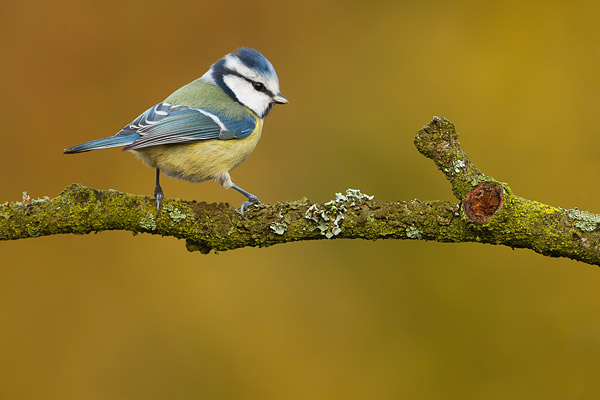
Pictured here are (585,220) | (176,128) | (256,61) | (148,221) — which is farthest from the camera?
(256,61)

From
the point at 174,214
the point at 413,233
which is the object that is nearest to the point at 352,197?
the point at 413,233

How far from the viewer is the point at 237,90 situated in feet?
5.42

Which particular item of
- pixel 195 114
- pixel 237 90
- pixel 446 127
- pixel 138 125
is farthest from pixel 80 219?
pixel 446 127

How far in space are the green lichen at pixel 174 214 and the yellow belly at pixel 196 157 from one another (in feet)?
0.82

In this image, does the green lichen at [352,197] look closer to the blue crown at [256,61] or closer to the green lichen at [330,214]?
the green lichen at [330,214]

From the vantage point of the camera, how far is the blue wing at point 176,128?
4.48 ft

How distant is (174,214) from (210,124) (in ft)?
1.21

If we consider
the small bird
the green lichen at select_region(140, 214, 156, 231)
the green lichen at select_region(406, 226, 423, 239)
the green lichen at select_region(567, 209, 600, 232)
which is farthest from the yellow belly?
the green lichen at select_region(567, 209, 600, 232)

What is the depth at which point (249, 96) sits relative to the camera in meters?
1.64

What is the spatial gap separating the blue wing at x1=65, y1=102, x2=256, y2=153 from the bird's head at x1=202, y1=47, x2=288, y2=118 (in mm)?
83

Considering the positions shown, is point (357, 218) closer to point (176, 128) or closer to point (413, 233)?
point (413, 233)

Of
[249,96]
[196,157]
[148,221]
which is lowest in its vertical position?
[148,221]

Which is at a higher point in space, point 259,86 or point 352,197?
point 259,86

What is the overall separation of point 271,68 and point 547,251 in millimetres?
924
